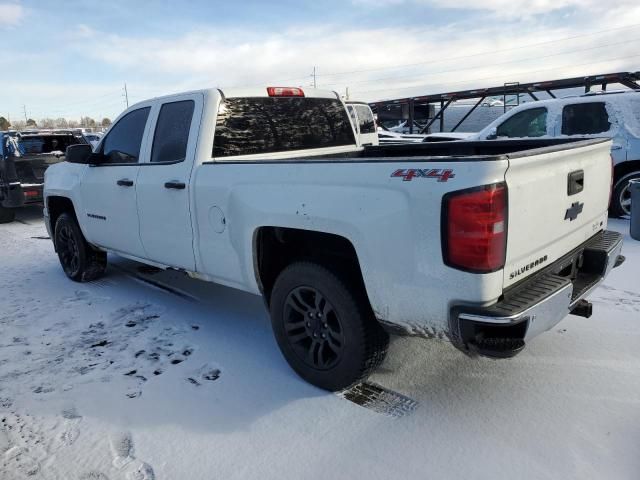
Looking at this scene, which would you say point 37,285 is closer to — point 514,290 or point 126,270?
point 126,270

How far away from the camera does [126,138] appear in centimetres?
461

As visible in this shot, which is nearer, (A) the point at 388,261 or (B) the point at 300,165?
(A) the point at 388,261

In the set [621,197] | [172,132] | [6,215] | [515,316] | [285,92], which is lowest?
[6,215]

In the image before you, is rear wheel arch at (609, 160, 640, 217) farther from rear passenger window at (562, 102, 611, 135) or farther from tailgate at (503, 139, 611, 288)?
tailgate at (503, 139, 611, 288)

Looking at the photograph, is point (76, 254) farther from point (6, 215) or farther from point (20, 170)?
point (6, 215)

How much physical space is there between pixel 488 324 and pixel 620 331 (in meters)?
2.03

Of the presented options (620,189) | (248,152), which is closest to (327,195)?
(248,152)

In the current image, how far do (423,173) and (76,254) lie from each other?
4491mm

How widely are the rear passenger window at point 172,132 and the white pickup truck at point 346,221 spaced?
0.02 m

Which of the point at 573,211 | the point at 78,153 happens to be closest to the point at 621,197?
the point at 573,211

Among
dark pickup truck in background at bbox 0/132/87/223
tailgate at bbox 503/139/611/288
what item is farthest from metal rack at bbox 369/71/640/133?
dark pickup truck in background at bbox 0/132/87/223

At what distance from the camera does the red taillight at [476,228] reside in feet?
7.25

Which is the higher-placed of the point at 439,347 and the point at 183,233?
the point at 183,233

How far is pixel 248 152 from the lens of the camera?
3906 mm
